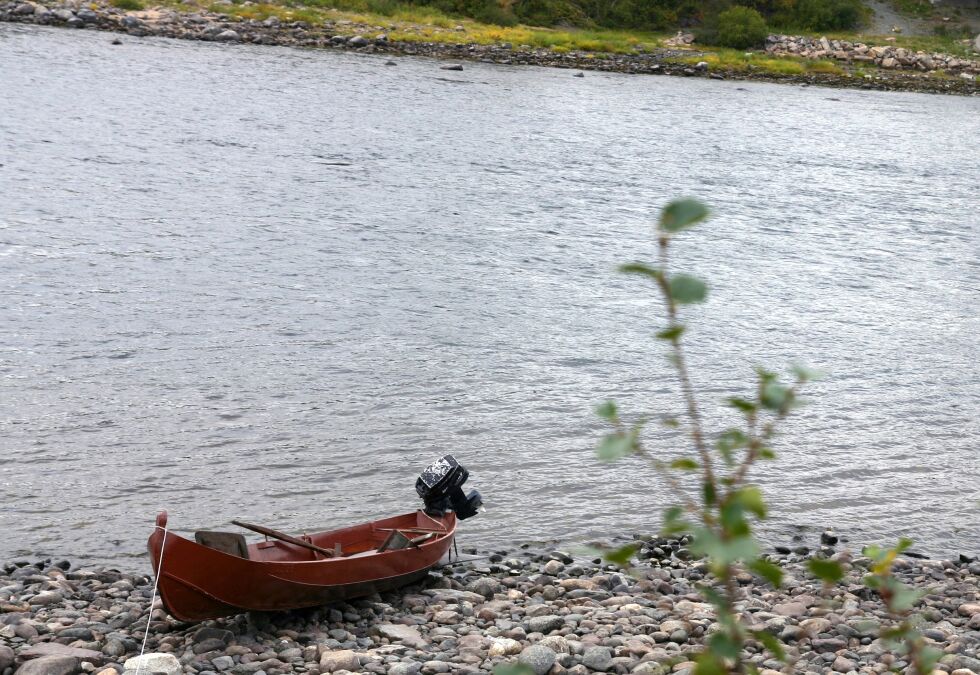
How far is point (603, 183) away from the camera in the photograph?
3028 cm

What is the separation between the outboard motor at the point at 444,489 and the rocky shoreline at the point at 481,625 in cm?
53

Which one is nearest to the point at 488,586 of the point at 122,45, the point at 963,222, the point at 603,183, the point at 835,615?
the point at 835,615

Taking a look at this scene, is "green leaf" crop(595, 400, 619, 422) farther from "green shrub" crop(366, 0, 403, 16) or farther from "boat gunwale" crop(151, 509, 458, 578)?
"green shrub" crop(366, 0, 403, 16)

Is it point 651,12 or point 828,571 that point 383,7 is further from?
point 828,571

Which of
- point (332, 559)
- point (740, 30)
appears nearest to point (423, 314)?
point (332, 559)

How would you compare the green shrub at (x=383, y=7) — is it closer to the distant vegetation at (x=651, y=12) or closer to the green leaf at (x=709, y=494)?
the distant vegetation at (x=651, y=12)

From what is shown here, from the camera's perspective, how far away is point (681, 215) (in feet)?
5.99

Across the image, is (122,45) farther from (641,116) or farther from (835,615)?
(835,615)

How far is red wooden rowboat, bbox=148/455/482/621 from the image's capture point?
789cm

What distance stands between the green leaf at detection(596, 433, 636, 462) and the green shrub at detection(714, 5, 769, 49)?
254ft

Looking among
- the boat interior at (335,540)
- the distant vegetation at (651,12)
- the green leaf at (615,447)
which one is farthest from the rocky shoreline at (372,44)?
the green leaf at (615,447)

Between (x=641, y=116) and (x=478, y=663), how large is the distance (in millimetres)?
38111

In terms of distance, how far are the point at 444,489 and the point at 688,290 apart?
8.40 meters

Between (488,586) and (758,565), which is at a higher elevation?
(758,565)
